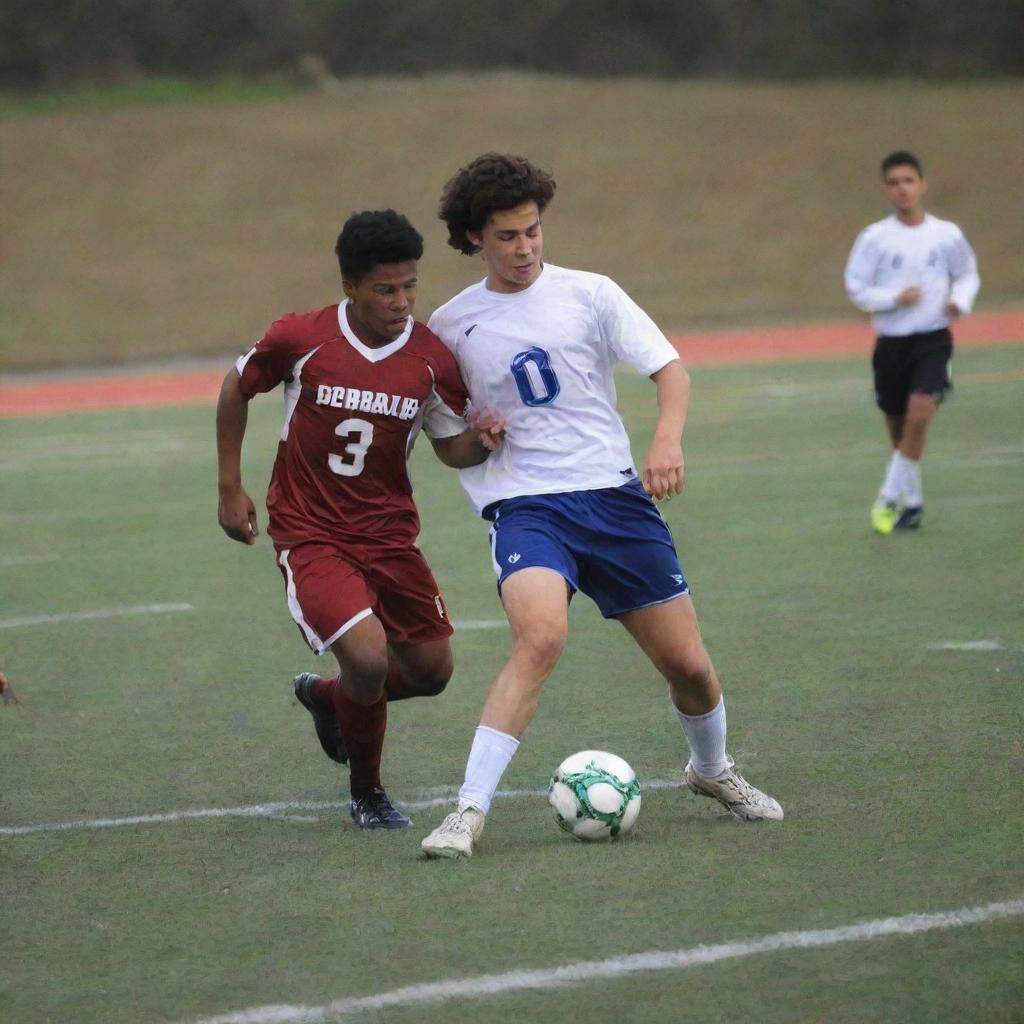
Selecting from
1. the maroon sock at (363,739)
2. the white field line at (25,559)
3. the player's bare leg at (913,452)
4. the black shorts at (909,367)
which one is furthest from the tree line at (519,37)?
the maroon sock at (363,739)

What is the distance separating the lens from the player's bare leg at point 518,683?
192 inches

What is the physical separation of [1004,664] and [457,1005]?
381 centimetres

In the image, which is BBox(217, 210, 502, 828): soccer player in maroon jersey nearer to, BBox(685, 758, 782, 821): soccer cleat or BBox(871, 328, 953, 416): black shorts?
BBox(685, 758, 782, 821): soccer cleat

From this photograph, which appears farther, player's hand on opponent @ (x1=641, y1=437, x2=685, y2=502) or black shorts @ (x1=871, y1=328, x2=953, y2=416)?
black shorts @ (x1=871, y1=328, x2=953, y2=416)

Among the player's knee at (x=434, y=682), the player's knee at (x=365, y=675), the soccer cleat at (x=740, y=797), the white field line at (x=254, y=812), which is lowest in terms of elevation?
the white field line at (x=254, y=812)

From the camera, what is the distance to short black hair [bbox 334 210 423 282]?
511cm

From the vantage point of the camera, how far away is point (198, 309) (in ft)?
108

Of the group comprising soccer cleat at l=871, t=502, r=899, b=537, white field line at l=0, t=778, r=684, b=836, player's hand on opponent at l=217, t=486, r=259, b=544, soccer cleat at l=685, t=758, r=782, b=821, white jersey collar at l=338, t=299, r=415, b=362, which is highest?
white jersey collar at l=338, t=299, r=415, b=362

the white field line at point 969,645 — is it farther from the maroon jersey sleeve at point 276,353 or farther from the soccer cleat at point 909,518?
the maroon jersey sleeve at point 276,353

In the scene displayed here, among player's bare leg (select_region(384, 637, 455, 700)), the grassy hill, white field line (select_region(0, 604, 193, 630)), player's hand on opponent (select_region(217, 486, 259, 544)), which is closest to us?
player's hand on opponent (select_region(217, 486, 259, 544))

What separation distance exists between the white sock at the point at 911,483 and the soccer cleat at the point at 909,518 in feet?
0.08

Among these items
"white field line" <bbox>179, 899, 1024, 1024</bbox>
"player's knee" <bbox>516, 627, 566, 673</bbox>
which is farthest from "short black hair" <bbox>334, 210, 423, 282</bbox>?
"white field line" <bbox>179, 899, 1024, 1024</bbox>

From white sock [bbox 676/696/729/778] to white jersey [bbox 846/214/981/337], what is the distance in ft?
19.5

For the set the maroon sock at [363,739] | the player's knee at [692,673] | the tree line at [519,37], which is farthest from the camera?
the tree line at [519,37]
